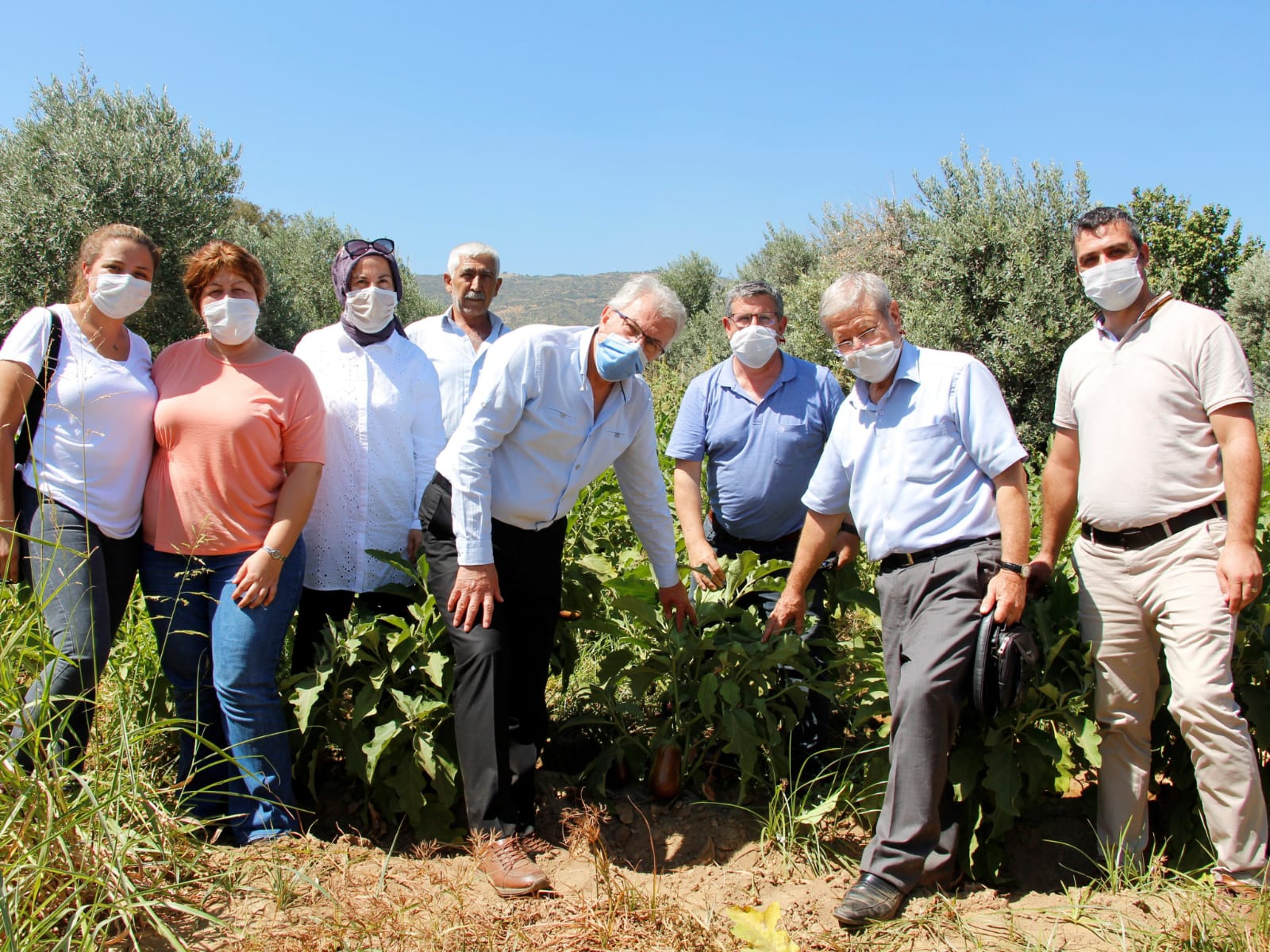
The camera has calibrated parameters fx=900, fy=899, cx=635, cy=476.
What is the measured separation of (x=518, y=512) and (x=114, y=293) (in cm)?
158

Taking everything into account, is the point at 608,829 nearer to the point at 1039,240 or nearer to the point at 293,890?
the point at 293,890

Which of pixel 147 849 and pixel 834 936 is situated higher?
pixel 147 849

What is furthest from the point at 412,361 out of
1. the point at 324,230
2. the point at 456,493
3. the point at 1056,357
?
the point at 324,230

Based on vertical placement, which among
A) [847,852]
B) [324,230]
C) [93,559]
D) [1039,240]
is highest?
[324,230]

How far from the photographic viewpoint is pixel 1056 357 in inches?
453

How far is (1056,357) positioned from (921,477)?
380 inches

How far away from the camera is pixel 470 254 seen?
16.2 feet

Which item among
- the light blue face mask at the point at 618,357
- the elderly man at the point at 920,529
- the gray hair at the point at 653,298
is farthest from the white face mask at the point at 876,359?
the light blue face mask at the point at 618,357

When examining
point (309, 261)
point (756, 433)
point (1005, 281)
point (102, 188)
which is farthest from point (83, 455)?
point (309, 261)

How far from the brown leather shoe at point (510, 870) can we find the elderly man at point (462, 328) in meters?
2.36

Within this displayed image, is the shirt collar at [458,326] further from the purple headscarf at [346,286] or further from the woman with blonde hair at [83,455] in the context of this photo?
the woman with blonde hair at [83,455]

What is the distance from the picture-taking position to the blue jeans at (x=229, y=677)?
3004mm

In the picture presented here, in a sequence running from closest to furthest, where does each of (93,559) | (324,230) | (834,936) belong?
(834,936), (93,559), (324,230)

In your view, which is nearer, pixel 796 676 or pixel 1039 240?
pixel 796 676
